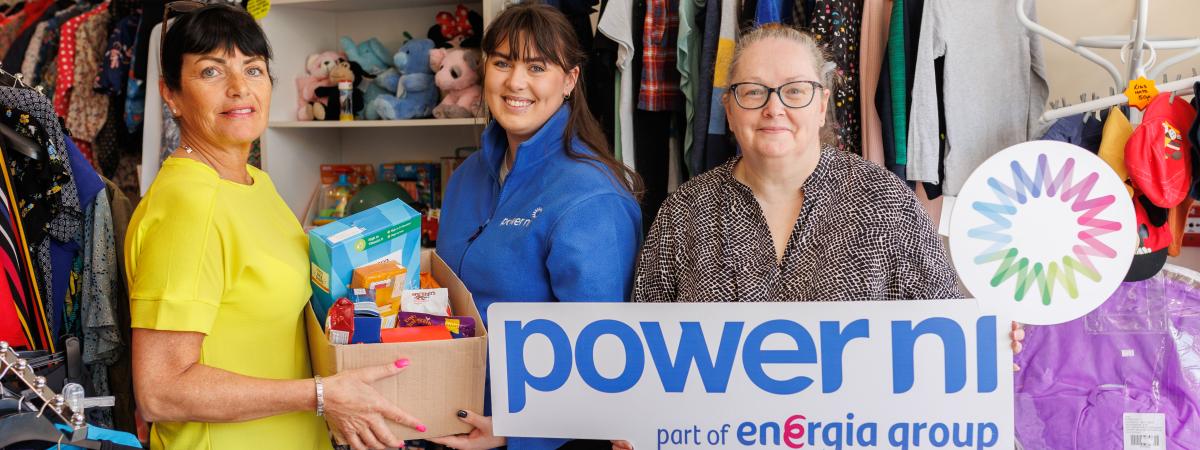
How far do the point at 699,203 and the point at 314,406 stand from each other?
2.41 feet

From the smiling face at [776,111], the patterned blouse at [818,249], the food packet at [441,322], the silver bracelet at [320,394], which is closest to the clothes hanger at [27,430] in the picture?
the silver bracelet at [320,394]

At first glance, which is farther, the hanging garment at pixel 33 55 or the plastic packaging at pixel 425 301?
the hanging garment at pixel 33 55

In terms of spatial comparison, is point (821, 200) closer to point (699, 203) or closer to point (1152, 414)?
point (699, 203)

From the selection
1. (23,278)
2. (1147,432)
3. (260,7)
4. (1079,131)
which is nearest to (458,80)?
(260,7)

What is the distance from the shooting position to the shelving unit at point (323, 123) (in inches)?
128

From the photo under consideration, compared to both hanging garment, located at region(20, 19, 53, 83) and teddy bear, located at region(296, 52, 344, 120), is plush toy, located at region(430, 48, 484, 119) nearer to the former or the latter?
teddy bear, located at region(296, 52, 344, 120)

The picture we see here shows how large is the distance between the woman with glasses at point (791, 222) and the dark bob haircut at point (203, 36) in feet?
2.55

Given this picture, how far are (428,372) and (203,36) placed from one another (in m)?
0.63

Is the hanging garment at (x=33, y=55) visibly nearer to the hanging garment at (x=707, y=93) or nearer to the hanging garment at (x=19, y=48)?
the hanging garment at (x=19, y=48)

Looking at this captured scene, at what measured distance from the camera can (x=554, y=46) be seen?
167 cm

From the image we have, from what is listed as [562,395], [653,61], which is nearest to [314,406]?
[562,395]

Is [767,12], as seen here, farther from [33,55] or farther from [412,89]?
[33,55]

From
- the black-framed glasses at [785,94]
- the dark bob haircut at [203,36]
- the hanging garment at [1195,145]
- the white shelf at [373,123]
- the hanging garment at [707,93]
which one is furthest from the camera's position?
the white shelf at [373,123]

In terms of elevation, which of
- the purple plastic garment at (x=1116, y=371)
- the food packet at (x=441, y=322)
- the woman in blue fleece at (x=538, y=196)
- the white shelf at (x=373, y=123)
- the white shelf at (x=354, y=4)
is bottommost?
the purple plastic garment at (x=1116, y=371)
